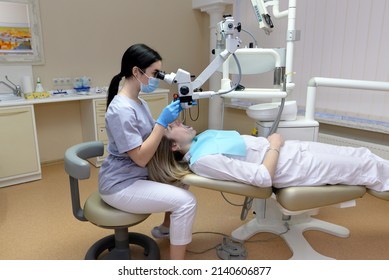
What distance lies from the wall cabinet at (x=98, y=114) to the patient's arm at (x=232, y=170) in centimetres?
169

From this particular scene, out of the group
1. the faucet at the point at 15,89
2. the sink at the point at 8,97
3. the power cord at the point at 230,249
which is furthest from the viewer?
the faucet at the point at 15,89

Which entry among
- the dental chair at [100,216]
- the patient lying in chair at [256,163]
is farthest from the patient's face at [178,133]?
the dental chair at [100,216]

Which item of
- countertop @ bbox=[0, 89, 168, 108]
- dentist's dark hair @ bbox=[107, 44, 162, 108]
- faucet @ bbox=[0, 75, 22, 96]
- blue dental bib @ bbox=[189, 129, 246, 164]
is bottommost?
blue dental bib @ bbox=[189, 129, 246, 164]

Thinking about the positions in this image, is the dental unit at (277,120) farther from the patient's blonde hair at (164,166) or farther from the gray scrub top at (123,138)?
the gray scrub top at (123,138)

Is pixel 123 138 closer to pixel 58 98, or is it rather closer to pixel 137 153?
pixel 137 153

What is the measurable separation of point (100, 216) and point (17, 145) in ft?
5.50

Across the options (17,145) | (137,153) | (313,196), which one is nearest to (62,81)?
(17,145)

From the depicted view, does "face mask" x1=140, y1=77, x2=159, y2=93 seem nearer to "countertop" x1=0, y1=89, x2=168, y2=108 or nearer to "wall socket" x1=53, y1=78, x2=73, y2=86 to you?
"countertop" x1=0, y1=89, x2=168, y2=108

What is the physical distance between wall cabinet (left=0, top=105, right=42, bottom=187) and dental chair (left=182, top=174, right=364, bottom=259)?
6.16 ft

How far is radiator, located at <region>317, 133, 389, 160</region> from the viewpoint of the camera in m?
2.42

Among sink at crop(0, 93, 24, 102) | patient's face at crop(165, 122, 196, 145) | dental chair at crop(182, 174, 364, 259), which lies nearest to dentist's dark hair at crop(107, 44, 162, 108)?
patient's face at crop(165, 122, 196, 145)

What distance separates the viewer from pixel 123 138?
137 cm

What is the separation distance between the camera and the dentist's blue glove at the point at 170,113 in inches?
53.1
